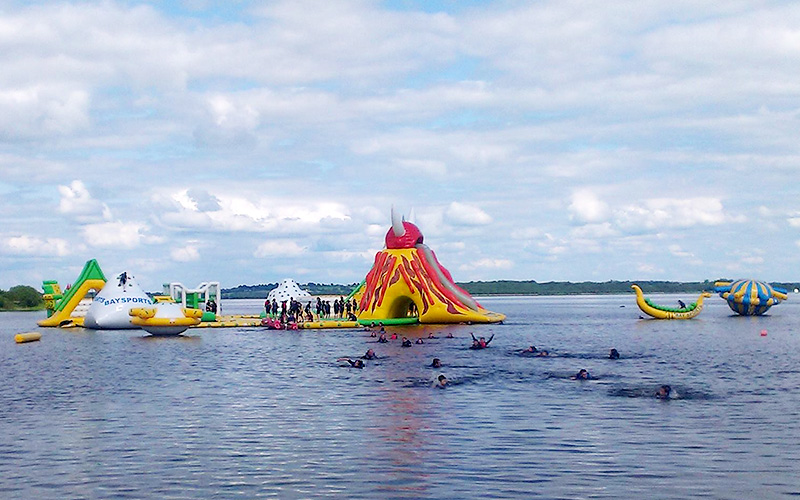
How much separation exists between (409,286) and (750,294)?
152ft

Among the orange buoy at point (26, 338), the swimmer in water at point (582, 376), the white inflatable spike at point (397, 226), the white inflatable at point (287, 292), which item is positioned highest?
the white inflatable spike at point (397, 226)

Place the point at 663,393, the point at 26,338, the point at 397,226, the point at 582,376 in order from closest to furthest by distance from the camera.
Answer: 1. the point at 663,393
2. the point at 582,376
3. the point at 26,338
4. the point at 397,226

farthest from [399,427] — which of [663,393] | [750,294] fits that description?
[750,294]

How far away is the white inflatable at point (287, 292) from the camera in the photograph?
89.3m

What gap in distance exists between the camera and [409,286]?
218 ft

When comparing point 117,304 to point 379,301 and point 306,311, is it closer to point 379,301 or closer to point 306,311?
point 306,311

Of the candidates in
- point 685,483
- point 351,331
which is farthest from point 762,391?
point 351,331

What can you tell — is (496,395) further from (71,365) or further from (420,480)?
(71,365)

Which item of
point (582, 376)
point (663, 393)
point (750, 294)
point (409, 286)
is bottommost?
point (663, 393)

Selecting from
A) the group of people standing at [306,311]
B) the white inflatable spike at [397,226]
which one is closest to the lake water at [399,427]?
the white inflatable spike at [397,226]

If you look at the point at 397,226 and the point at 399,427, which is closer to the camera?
the point at 399,427

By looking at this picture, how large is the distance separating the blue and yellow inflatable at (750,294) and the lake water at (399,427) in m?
49.5

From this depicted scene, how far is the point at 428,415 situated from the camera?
26047mm

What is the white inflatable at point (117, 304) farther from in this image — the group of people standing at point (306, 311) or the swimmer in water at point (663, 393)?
the swimmer in water at point (663, 393)
